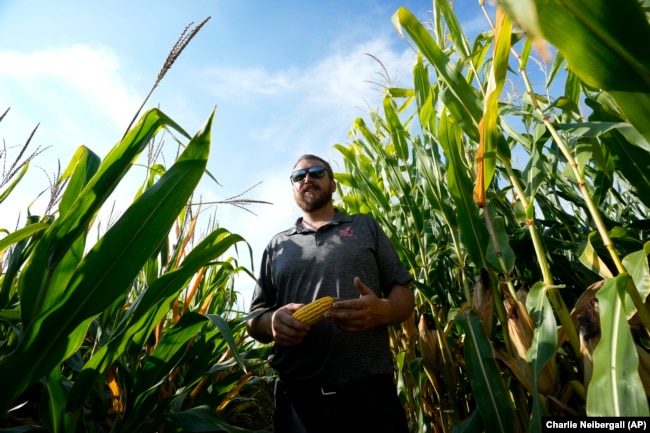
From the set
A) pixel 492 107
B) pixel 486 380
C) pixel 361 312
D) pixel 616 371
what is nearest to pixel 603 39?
Answer: pixel 492 107

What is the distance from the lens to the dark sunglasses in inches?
78.1

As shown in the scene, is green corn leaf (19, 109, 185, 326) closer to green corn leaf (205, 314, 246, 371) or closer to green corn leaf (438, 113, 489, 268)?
green corn leaf (205, 314, 246, 371)

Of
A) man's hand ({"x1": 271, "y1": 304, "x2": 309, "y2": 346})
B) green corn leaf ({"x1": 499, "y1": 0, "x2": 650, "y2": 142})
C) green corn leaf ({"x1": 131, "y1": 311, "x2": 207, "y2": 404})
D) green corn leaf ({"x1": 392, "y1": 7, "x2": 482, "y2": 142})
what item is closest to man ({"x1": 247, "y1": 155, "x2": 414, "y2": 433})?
man's hand ({"x1": 271, "y1": 304, "x2": 309, "y2": 346})

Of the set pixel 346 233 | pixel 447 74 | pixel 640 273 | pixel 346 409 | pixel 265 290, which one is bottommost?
pixel 346 409

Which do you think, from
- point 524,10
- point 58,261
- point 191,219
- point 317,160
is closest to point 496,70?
point 524,10

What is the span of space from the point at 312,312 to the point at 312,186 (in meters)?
0.82

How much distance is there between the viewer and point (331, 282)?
1688 mm

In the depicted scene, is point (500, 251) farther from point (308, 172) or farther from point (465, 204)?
point (308, 172)

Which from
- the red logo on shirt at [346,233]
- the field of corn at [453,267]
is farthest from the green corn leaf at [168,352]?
the red logo on shirt at [346,233]

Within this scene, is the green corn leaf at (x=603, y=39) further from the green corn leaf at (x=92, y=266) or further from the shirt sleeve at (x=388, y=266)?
the shirt sleeve at (x=388, y=266)

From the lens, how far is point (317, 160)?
83.4 inches

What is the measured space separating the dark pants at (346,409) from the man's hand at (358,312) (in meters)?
0.31

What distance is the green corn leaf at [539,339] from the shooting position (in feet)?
3.08

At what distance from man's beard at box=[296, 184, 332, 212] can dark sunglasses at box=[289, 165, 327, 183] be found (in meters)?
0.06
